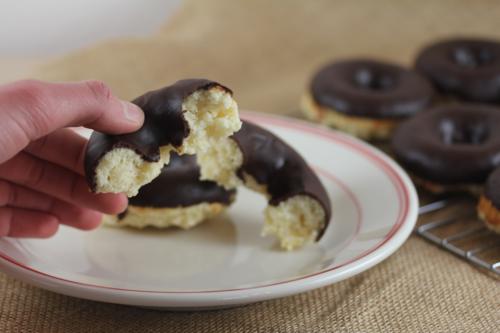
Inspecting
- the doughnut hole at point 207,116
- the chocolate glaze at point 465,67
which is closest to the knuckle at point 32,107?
the doughnut hole at point 207,116

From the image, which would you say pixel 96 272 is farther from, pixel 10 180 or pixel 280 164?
pixel 280 164

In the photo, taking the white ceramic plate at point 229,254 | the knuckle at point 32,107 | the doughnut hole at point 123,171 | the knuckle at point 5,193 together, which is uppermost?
the knuckle at point 32,107

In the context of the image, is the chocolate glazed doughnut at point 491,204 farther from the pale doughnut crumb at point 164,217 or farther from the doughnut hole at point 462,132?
the pale doughnut crumb at point 164,217

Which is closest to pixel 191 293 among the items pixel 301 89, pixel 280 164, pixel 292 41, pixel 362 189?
pixel 280 164

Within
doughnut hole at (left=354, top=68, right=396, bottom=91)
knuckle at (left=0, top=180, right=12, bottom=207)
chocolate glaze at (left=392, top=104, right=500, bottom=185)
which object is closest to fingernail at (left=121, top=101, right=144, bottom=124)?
knuckle at (left=0, top=180, right=12, bottom=207)

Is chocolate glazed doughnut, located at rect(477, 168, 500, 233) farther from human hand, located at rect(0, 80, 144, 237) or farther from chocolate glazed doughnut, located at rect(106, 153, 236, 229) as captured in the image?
human hand, located at rect(0, 80, 144, 237)

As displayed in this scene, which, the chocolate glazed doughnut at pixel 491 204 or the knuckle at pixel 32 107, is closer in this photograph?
the knuckle at pixel 32 107

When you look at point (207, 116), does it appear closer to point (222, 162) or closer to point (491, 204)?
point (222, 162)
